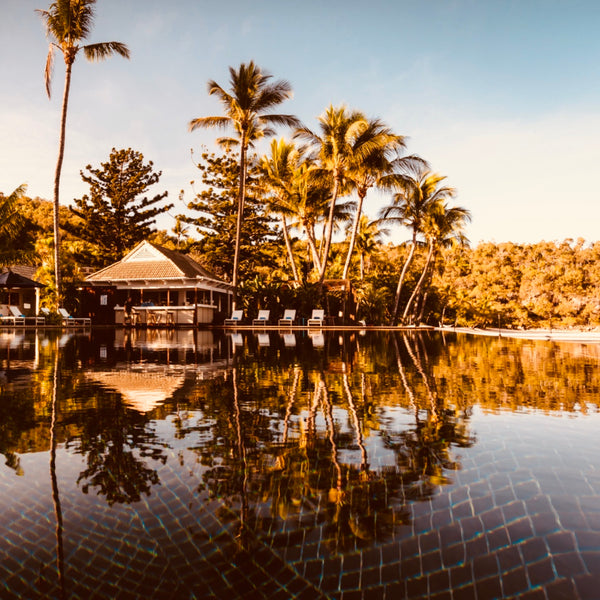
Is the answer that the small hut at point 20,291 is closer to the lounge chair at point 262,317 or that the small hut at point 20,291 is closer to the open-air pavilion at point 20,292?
the open-air pavilion at point 20,292

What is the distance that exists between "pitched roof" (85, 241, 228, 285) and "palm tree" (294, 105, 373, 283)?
8582mm

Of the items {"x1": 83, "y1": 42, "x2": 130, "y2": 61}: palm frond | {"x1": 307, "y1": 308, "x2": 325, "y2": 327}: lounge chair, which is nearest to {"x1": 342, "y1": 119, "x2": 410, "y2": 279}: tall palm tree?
{"x1": 307, "y1": 308, "x2": 325, "y2": 327}: lounge chair

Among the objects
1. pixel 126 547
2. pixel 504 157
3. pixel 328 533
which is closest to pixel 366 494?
pixel 328 533

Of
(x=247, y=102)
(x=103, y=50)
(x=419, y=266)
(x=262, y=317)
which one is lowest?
(x=262, y=317)

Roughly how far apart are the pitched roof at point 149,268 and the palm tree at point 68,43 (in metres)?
4.84

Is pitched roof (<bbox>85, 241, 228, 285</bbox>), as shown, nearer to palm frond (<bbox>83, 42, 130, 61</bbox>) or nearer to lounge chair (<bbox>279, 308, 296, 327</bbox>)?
lounge chair (<bbox>279, 308, 296, 327</bbox>)

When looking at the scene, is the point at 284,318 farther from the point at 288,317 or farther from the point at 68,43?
the point at 68,43

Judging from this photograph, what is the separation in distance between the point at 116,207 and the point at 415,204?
25.0m

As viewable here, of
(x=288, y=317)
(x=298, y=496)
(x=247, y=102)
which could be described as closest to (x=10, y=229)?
(x=247, y=102)

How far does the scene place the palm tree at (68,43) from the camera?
71.9ft

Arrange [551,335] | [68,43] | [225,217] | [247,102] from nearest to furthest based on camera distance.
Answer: [551,335]
[68,43]
[247,102]
[225,217]

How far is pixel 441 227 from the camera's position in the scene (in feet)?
99.8

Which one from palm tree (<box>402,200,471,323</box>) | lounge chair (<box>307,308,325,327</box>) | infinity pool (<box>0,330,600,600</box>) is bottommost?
infinity pool (<box>0,330,600,600</box>)

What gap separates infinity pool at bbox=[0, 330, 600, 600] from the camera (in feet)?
5.99
